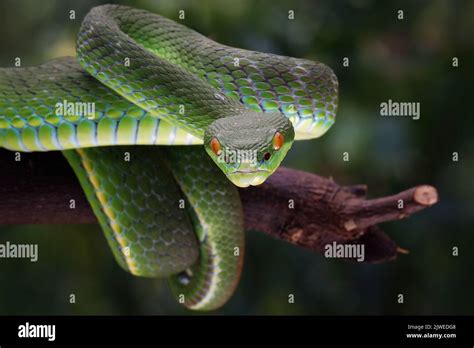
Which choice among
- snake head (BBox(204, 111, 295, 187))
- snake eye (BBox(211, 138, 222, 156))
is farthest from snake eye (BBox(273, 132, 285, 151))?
snake eye (BBox(211, 138, 222, 156))

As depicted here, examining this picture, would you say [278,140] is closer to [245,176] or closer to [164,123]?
[245,176]

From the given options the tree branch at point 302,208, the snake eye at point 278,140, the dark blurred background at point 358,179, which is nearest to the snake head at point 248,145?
the snake eye at point 278,140

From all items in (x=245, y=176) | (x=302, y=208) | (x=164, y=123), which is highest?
(x=164, y=123)

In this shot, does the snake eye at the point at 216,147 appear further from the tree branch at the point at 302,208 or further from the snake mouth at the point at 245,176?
the tree branch at the point at 302,208

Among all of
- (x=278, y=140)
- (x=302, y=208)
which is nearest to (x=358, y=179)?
(x=302, y=208)

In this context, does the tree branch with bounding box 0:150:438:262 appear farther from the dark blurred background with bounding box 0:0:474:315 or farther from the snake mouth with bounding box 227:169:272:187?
the dark blurred background with bounding box 0:0:474:315

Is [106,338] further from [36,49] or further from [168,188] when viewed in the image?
[36,49]
